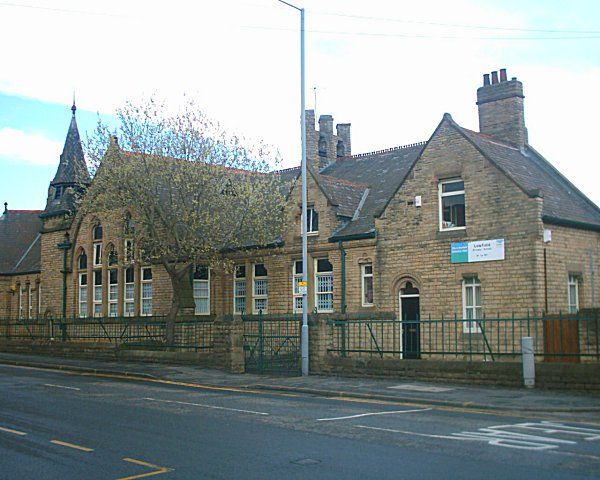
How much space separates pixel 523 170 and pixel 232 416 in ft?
50.7

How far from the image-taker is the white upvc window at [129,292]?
37.7 m

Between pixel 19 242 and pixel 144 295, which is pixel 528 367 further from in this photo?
pixel 19 242

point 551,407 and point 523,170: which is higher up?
point 523,170

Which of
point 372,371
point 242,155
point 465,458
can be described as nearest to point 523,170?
point 372,371

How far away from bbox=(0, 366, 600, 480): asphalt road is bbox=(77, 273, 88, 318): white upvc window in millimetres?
25233

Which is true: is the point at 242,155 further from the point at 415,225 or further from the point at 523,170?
the point at 523,170

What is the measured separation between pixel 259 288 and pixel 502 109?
40.7ft

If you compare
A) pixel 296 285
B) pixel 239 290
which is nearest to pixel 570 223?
pixel 296 285

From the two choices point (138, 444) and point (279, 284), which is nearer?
point (138, 444)

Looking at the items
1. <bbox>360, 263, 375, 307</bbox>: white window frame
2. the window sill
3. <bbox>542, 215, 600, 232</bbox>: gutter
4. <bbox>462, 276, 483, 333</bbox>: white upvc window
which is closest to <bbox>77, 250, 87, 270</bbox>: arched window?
<bbox>360, 263, 375, 307</bbox>: white window frame

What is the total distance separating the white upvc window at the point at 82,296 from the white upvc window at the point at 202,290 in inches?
384

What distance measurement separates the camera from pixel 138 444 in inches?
415

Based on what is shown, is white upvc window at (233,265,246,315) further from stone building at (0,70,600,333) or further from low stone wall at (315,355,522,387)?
low stone wall at (315,355,522,387)

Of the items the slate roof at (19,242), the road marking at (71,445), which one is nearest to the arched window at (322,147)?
the slate roof at (19,242)
